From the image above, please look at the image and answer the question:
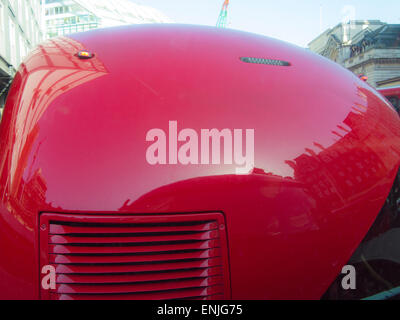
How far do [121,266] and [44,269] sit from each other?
20 cm

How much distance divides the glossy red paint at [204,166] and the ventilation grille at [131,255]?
3cm

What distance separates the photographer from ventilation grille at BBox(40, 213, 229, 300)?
2.52ft

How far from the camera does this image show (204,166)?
2.67ft

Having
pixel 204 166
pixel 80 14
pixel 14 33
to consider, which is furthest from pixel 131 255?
pixel 80 14

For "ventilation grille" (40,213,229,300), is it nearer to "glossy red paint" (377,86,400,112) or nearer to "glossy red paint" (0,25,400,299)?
"glossy red paint" (0,25,400,299)

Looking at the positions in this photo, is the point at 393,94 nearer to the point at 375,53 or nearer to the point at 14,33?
the point at 14,33

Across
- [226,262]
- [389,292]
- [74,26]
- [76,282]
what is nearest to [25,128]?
[76,282]

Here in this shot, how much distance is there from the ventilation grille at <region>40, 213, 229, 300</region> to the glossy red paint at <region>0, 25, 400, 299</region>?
0.09 feet

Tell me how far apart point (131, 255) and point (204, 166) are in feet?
1.02

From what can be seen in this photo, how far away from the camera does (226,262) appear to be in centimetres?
80

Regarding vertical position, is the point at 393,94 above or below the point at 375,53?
below

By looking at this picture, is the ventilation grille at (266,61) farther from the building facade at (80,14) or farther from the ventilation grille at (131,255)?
the building facade at (80,14)

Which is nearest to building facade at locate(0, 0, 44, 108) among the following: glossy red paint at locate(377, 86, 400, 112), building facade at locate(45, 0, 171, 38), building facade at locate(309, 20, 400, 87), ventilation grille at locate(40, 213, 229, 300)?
glossy red paint at locate(377, 86, 400, 112)
